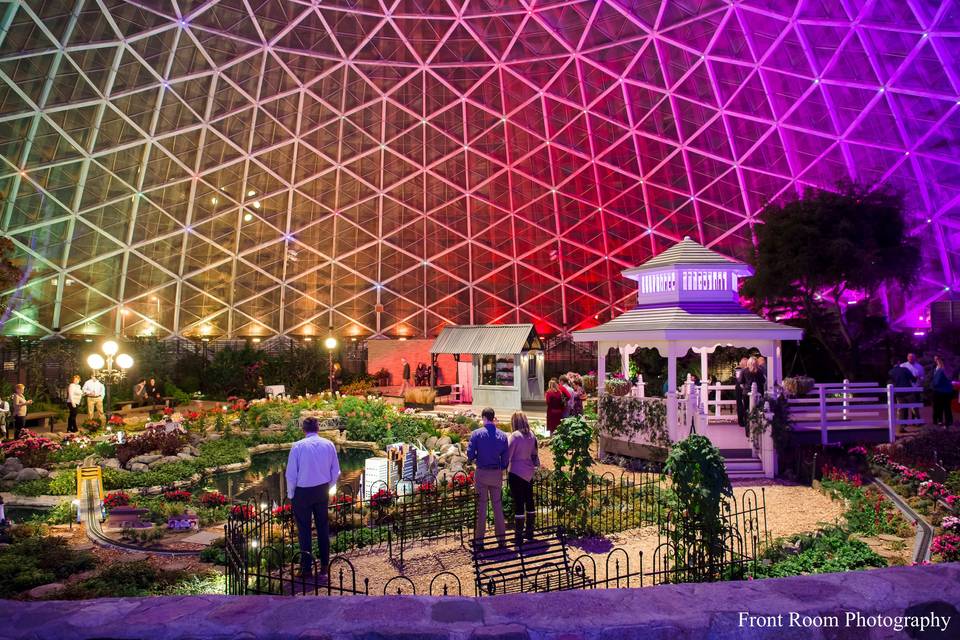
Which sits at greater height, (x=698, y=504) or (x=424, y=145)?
(x=424, y=145)

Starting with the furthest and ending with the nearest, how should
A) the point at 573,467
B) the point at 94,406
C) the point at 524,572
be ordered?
the point at 94,406 → the point at 573,467 → the point at 524,572

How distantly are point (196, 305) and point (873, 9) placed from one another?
117ft

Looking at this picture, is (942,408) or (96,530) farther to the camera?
(942,408)

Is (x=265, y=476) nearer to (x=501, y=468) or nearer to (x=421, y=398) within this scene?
(x=501, y=468)

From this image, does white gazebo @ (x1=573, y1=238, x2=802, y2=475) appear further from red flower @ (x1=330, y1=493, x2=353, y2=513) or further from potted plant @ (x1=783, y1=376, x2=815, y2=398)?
red flower @ (x1=330, y1=493, x2=353, y2=513)

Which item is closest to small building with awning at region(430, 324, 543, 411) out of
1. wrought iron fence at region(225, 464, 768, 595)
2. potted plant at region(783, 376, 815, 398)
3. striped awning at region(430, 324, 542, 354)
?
striped awning at region(430, 324, 542, 354)

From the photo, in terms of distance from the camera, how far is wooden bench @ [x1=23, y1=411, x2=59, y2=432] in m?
23.4

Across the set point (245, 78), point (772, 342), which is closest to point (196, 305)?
point (245, 78)

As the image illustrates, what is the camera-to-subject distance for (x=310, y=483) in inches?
330

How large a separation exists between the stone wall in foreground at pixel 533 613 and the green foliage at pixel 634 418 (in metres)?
12.8

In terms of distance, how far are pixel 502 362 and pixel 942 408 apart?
1528cm

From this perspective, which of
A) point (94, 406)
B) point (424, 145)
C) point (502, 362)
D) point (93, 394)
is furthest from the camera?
point (424, 145)

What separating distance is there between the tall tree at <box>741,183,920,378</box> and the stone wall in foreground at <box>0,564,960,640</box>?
22.3 meters

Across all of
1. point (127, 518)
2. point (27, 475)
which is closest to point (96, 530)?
point (127, 518)
